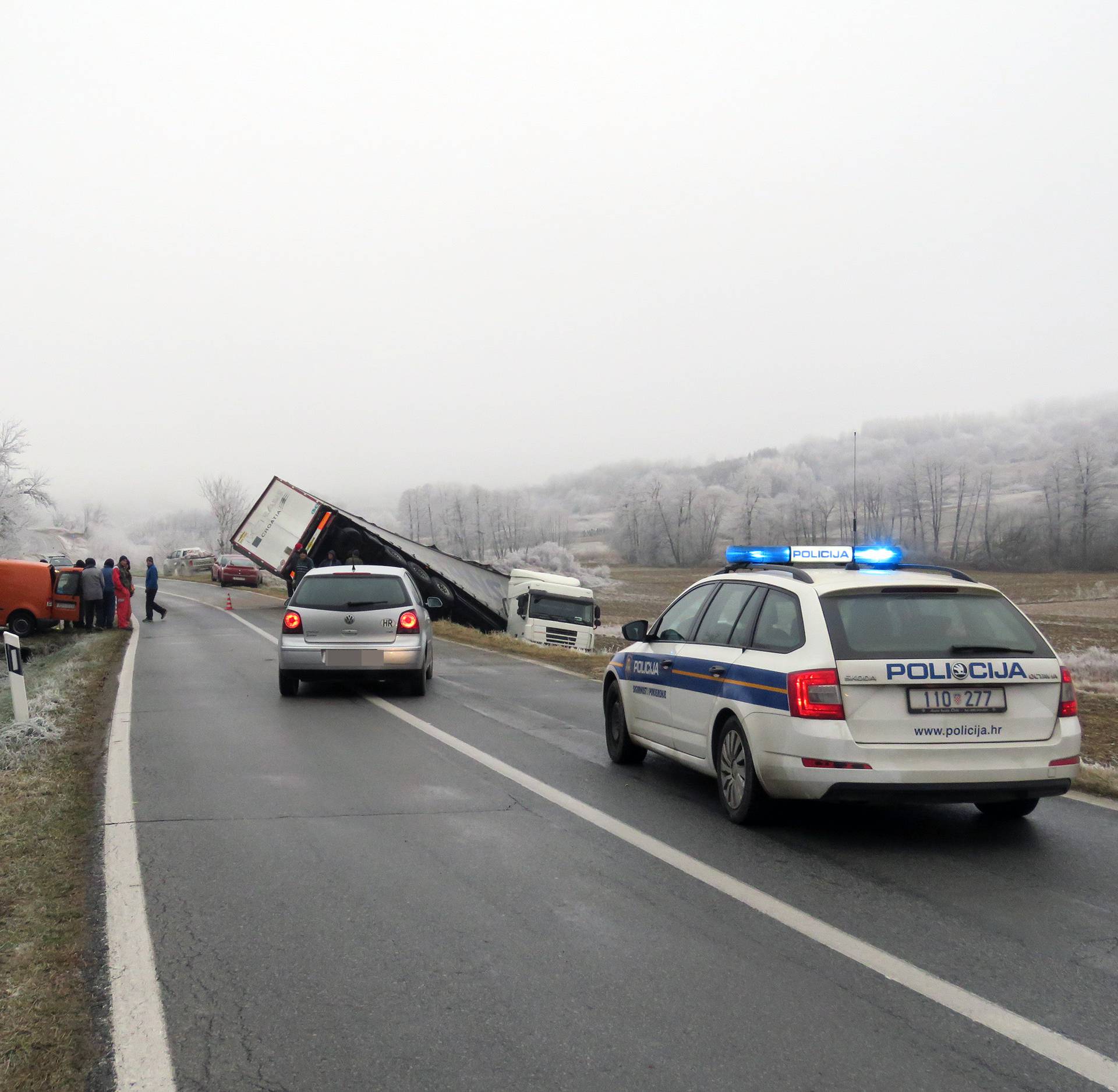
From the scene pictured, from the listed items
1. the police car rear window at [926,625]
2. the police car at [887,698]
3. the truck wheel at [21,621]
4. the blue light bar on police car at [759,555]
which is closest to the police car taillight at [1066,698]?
the police car at [887,698]

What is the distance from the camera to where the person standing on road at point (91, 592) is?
26031 mm

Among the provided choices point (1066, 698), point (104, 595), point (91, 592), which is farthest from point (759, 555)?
point (104, 595)

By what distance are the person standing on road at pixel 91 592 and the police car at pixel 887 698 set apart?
882 inches

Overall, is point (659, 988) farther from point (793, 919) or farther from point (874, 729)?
point (874, 729)

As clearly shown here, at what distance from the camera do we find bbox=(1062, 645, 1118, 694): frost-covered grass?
17.6 metres

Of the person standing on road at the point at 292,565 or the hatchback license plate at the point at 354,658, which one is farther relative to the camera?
the person standing on road at the point at 292,565

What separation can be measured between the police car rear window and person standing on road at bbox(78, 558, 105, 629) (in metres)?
23.3

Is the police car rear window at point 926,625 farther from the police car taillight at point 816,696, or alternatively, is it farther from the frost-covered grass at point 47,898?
the frost-covered grass at point 47,898

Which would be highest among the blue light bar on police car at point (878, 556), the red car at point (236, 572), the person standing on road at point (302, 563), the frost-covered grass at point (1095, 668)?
the blue light bar on police car at point (878, 556)

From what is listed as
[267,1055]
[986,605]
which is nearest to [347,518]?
[986,605]

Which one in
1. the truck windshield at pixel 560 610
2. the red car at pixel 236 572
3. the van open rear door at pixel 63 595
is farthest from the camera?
the red car at pixel 236 572

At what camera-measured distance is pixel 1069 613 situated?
4425 cm

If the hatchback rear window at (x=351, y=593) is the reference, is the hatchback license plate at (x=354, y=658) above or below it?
below

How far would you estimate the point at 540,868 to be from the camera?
5668 mm
